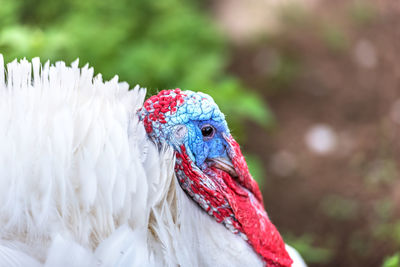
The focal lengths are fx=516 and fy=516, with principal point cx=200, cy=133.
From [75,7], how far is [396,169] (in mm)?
3027

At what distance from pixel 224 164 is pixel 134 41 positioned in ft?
8.18

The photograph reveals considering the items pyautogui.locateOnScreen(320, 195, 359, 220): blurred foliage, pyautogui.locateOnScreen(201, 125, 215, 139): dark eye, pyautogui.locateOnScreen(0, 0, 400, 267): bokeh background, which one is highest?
pyautogui.locateOnScreen(0, 0, 400, 267): bokeh background

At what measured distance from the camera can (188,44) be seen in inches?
169

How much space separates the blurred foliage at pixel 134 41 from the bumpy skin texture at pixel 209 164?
4.34ft

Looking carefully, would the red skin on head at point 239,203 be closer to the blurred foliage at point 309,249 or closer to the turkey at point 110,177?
the turkey at point 110,177

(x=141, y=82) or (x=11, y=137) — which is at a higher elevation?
(x=141, y=82)

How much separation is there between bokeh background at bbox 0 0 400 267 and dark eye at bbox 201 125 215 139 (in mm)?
1222

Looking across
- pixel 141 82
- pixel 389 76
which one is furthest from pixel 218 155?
pixel 389 76

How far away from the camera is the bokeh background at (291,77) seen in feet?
12.2

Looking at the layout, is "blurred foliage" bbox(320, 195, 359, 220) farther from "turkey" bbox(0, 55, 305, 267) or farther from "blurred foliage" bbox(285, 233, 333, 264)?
"turkey" bbox(0, 55, 305, 267)

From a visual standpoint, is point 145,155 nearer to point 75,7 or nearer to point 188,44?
point 188,44

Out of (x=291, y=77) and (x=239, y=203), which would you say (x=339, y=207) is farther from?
(x=239, y=203)

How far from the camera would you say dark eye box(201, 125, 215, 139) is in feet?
6.11

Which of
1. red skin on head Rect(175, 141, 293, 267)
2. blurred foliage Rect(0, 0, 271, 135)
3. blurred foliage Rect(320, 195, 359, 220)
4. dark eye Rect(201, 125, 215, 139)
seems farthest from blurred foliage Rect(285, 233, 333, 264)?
dark eye Rect(201, 125, 215, 139)
